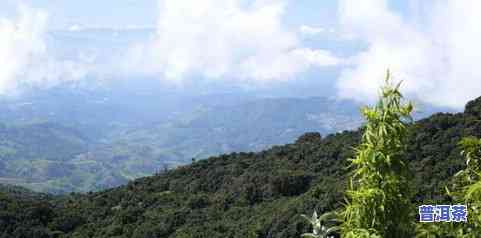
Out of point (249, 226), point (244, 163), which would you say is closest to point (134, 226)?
point (249, 226)

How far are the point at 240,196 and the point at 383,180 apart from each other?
54002 mm

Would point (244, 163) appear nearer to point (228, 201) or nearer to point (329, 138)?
point (329, 138)

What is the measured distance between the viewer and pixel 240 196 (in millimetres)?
62656

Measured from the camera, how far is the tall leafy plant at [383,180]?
8969 millimetres

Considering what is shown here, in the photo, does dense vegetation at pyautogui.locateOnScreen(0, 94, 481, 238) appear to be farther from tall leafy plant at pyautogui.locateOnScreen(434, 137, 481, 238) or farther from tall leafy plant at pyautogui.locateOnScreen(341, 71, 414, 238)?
tall leafy plant at pyautogui.locateOnScreen(341, 71, 414, 238)

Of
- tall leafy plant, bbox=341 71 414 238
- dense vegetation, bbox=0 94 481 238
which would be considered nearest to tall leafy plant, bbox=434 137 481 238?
tall leafy plant, bbox=341 71 414 238

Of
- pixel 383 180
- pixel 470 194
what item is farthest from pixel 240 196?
pixel 383 180

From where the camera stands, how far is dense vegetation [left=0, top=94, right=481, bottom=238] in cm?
4916

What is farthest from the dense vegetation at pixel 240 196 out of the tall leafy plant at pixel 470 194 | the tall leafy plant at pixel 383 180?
the tall leafy plant at pixel 383 180

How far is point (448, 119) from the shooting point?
2496 inches

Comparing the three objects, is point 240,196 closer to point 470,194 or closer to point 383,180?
point 470,194

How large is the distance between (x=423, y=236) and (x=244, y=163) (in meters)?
68.4

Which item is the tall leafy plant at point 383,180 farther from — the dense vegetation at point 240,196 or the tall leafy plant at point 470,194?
the dense vegetation at point 240,196

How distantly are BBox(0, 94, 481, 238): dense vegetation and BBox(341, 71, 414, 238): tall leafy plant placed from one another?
32.7 meters
